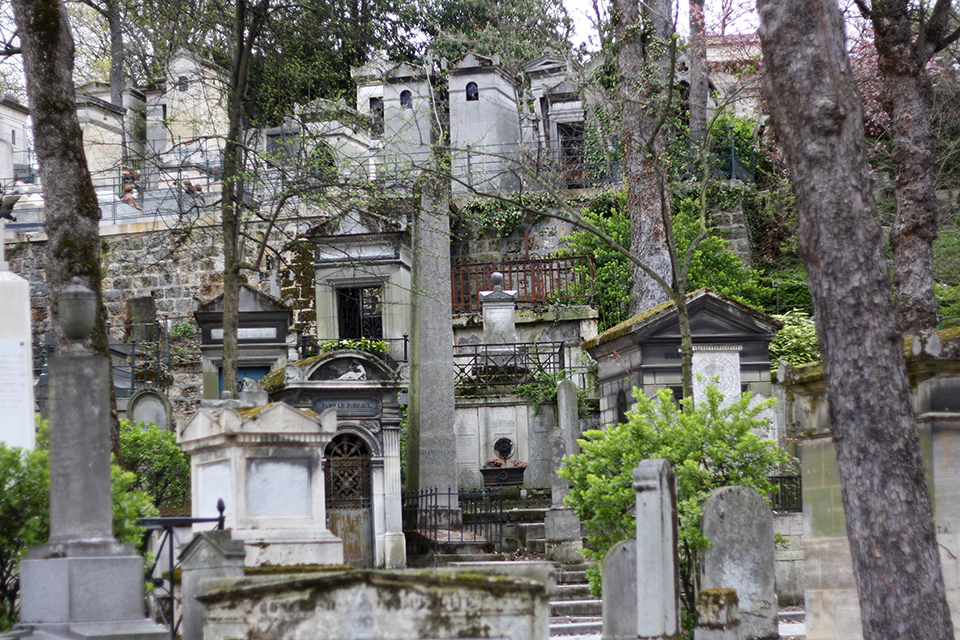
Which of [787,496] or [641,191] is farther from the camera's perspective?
[641,191]

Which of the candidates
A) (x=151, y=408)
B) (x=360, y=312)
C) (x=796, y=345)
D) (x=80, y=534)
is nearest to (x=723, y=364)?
(x=796, y=345)

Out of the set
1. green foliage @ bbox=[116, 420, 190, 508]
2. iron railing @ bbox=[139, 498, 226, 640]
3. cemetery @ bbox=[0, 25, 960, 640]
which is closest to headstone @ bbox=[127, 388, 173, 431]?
cemetery @ bbox=[0, 25, 960, 640]

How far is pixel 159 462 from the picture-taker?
14.9 meters

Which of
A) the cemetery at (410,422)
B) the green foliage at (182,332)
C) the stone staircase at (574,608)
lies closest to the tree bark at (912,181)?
the cemetery at (410,422)

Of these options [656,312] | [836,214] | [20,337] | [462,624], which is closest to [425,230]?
[656,312]

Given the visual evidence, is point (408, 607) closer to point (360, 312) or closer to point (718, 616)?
point (718, 616)

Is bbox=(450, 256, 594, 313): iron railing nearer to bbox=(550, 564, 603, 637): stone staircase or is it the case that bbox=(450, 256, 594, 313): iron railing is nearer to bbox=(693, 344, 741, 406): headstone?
bbox=(693, 344, 741, 406): headstone

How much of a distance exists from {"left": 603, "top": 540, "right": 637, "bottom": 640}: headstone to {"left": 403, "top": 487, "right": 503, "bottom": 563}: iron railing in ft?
21.9

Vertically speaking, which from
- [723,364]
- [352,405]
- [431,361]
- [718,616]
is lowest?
[718,616]

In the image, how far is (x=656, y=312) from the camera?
14977mm

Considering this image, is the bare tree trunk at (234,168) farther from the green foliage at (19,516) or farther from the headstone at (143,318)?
the headstone at (143,318)

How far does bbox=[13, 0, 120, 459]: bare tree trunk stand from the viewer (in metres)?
→ 10.3

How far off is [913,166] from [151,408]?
11.7 meters

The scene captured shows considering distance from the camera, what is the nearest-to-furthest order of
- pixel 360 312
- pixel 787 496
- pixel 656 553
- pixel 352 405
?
pixel 656 553, pixel 787 496, pixel 352 405, pixel 360 312
